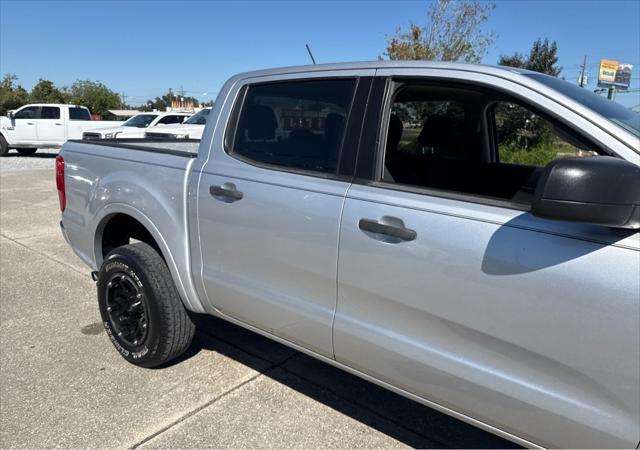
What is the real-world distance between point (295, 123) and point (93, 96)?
53.5 meters

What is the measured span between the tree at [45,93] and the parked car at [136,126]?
34928mm

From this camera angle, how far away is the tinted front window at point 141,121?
686 inches

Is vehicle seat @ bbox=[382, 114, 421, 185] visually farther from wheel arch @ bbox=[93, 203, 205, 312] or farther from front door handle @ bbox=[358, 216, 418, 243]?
wheel arch @ bbox=[93, 203, 205, 312]

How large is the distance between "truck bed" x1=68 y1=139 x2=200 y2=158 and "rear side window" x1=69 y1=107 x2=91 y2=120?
1519 centimetres

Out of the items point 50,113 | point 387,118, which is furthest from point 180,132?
point 387,118

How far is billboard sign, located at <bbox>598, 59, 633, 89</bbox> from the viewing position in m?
41.1

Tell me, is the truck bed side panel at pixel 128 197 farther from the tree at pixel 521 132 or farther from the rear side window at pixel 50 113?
the rear side window at pixel 50 113

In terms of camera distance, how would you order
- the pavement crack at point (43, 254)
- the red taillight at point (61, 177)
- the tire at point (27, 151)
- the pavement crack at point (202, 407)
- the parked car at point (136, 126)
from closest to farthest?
1. the pavement crack at point (202, 407)
2. the red taillight at point (61, 177)
3. the pavement crack at point (43, 254)
4. the parked car at point (136, 126)
5. the tire at point (27, 151)

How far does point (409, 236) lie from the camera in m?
1.96

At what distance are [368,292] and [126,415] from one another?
1.62m

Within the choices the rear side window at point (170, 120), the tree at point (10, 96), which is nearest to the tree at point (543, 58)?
the rear side window at point (170, 120)

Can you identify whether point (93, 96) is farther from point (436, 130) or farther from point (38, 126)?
point (436, 130)

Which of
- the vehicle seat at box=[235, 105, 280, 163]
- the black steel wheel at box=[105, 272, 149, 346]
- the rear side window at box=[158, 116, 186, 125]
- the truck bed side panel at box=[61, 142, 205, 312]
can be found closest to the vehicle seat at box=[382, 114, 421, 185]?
the vehicle seat at box=[235, 105, 280, 163]

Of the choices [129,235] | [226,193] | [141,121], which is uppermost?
[141,121]
